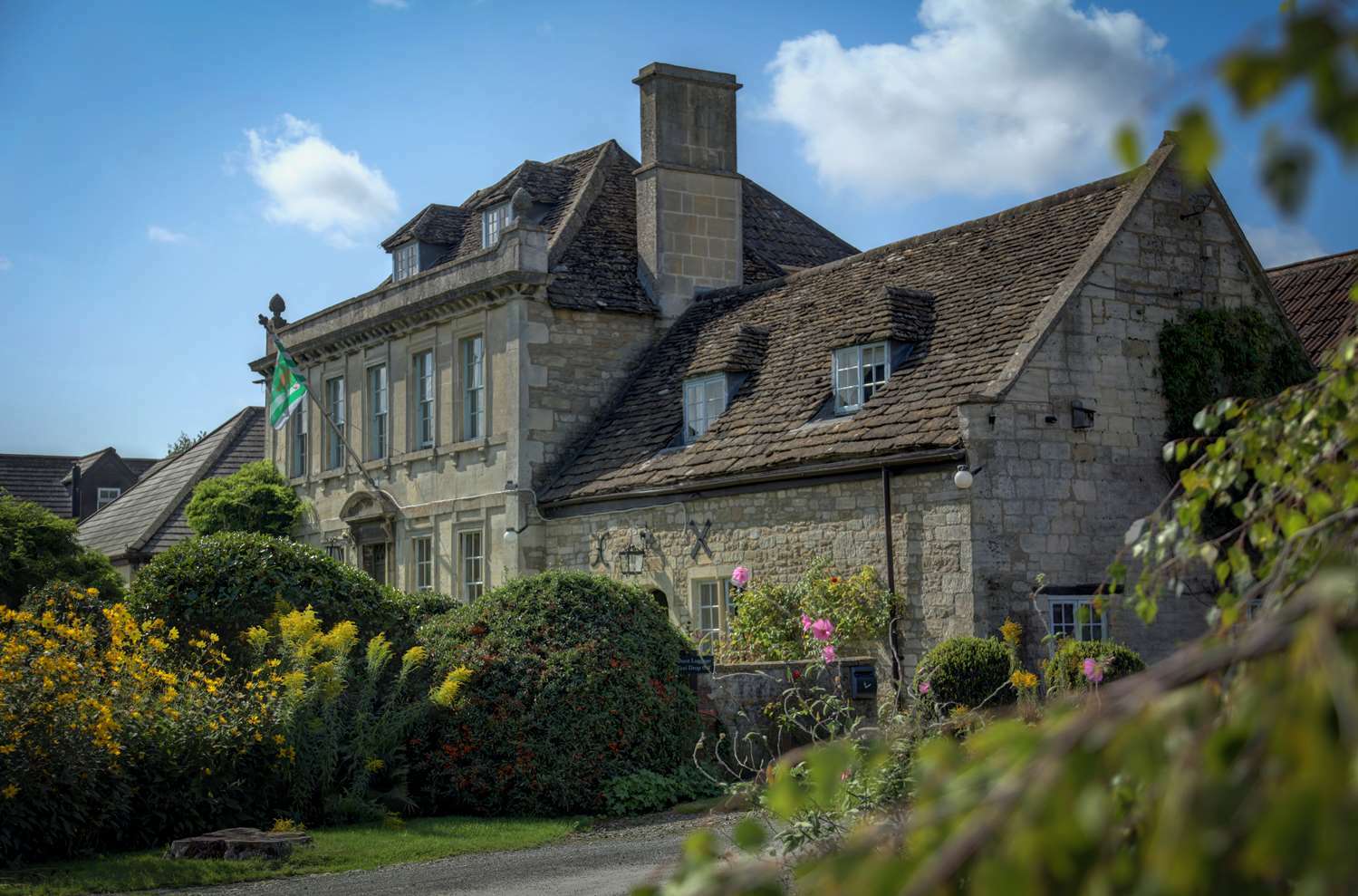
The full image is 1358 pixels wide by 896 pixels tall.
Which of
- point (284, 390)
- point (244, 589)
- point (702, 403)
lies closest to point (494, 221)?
point (284, 390)

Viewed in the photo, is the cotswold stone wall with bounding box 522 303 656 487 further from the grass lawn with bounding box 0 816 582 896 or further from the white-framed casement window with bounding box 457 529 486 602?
the grass lawn with bounding box 0 816 582 896

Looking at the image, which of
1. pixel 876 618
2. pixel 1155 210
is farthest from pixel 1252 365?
pixel 876 618

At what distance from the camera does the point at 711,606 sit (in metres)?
21.3

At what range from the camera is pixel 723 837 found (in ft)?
32.2

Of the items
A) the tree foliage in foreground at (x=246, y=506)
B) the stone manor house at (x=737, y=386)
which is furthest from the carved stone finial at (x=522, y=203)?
the tree foliage in foreground at (x=246, y=506)

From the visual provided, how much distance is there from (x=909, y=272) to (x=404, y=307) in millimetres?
9503

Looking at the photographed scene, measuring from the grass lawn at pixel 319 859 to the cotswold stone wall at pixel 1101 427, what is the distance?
21.9 ft

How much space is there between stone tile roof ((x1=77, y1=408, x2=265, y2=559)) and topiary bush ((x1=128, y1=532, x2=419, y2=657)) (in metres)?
19.7

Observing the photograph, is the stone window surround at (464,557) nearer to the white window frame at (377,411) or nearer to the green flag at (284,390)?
the white window frame at (377,411)

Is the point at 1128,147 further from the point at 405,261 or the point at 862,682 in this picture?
the point at 405,261

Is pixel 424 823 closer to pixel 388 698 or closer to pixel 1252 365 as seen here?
pixel 388 698

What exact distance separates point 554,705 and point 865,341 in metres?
7.65

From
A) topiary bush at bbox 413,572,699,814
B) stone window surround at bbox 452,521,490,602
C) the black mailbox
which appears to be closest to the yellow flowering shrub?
topiary bush at bbox 413,572,699,814

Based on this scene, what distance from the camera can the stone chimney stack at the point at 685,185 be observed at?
2634 centimetres
